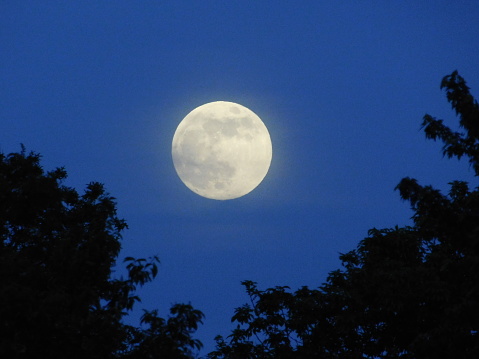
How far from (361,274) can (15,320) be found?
13.6 m

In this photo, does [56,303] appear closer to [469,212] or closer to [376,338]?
[469,212]

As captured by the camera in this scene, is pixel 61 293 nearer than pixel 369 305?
Yes

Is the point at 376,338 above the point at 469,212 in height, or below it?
above

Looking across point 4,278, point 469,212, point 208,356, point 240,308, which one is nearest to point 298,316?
point 240,308

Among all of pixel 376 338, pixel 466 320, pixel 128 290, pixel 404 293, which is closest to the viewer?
pixel 466 320

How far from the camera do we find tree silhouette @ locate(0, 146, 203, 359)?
1432 centimetres

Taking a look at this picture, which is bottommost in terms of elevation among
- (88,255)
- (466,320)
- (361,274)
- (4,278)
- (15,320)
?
(466,320)

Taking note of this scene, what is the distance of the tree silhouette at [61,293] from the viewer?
14.3 m

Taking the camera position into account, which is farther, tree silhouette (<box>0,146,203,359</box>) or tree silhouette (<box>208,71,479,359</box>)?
tree silhouette (<box>208,71,479,359</box>)

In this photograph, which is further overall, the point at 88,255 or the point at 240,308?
the point at 240,308

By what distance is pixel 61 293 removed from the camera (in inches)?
584

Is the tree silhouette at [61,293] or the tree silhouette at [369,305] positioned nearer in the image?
the tree silhouette at [61,293]

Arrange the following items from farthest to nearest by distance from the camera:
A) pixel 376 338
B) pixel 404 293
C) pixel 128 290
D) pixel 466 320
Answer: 1. pixel 376 338
2. pixel 404 293
3. pixel 128 290
4. pixel 466 320

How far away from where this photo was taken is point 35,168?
19938 millimetres
